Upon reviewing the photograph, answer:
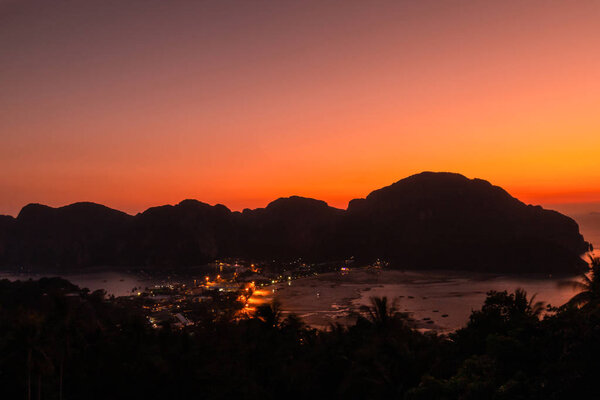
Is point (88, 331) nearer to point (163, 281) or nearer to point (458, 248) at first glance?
point (163, 281)

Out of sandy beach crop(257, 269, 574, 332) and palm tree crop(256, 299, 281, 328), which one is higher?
palm tree crop(256, 299, 281, 328)

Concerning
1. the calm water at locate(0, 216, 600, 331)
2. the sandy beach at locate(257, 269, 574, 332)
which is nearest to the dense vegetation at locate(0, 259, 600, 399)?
the sandy beach at locate(257, 269, 574, 332)

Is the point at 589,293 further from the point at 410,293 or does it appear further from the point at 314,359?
the point at 410,293

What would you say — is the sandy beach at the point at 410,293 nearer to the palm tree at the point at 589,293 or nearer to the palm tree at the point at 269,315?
the palm tree at the point at 269,315

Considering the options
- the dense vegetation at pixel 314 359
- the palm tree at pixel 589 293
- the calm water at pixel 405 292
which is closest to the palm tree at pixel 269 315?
the dense vegetation at pixel 314 359

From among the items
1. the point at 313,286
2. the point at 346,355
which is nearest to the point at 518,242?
the point at 313,286

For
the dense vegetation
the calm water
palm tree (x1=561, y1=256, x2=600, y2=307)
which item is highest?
palm tree (x1=561, y1=256, x2=600, y2=307)

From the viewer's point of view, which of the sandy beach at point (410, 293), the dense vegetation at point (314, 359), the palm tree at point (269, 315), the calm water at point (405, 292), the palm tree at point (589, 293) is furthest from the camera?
the calm water at point (405, 292)

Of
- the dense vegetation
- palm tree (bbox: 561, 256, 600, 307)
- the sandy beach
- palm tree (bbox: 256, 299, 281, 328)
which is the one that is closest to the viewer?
the dense vegetation

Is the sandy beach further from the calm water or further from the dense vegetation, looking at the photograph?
the dense vegetation
